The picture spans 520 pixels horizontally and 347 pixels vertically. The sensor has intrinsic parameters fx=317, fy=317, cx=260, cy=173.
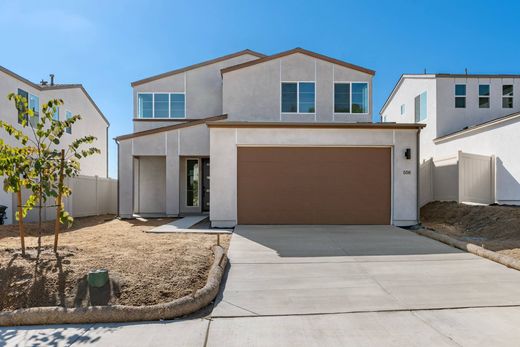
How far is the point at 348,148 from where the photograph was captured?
10.4m

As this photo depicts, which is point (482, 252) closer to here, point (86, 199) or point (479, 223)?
point (479, 223)

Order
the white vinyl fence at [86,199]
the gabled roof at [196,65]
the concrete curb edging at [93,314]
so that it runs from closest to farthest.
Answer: the concrete curb edging at [93,314] → the white vinyl fence at [86,199] → the gabled roof at [196,65]

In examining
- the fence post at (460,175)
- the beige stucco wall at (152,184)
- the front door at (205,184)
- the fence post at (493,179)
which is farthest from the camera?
the beige stucco wall at (152,184)

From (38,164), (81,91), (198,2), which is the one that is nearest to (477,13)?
(198,2)

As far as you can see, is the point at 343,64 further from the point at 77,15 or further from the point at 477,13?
the point at 77,15

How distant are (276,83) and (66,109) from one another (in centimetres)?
1269

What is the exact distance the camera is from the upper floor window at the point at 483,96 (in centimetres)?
1686

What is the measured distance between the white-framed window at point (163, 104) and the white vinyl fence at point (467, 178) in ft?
40.3

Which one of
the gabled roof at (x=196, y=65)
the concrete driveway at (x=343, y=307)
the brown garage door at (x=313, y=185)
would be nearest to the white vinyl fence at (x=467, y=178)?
the brown garage door at (x=313, y=185)

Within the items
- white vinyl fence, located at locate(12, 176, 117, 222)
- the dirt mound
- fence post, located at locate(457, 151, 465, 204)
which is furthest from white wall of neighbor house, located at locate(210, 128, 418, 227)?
white vinyl fence, located at locate(12, 176, 117, 222)

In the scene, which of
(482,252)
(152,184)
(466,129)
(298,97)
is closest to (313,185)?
(482,252)

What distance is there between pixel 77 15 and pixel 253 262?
A: 357 inches

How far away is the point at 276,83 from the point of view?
13.9 meters

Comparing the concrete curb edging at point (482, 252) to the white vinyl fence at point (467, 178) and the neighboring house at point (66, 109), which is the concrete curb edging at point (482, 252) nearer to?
the white vinyl fence at point (467, 178)
